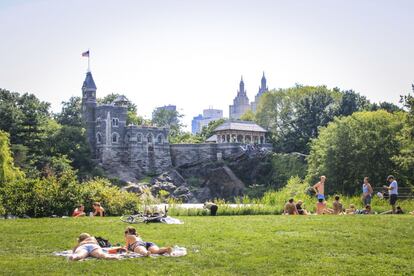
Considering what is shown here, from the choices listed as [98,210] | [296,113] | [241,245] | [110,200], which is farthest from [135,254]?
[296,113]

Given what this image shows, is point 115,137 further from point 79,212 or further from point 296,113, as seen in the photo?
point 79,212

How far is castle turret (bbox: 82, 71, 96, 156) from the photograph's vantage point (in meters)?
69.2

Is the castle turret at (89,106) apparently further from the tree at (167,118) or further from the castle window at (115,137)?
the tree at (167,118)

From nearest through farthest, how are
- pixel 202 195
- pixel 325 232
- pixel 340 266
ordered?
1. pixel 340 266
2. pixel 325 232
3. pixel 202 195

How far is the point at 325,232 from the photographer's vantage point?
15.9 metres

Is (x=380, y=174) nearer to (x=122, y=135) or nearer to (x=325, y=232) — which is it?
(x=325, y=232)

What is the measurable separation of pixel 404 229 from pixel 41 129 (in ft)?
166

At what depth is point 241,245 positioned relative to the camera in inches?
551

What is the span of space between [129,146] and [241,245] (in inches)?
2232

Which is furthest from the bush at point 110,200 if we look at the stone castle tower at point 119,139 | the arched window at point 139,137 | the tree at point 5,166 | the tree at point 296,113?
the tree at point 296,113

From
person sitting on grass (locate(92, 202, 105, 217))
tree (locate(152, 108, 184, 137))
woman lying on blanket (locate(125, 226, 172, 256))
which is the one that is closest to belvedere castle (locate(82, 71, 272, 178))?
tree (locate(152, 108, 184, 137))

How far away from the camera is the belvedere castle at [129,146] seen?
6831 cm

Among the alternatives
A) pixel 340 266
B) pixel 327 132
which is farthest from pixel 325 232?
pixel 327 132

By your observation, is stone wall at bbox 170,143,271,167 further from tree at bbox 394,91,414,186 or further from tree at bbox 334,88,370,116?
tree at bbox 394,91,414,186
